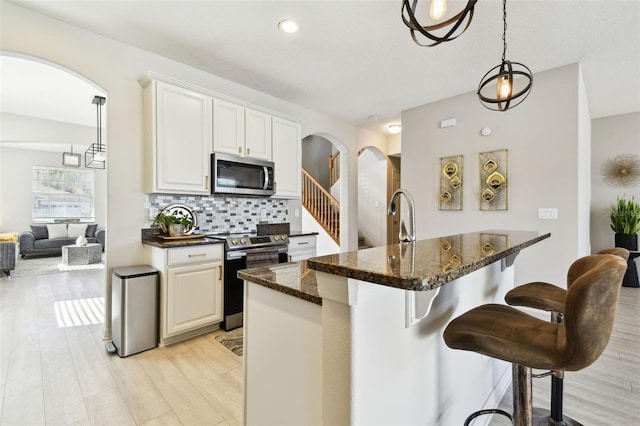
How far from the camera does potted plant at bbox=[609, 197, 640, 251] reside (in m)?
4.46

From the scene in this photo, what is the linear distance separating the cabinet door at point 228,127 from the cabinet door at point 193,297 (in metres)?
1.27

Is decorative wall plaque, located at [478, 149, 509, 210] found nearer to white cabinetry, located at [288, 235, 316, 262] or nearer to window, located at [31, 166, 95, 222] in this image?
white cabinetry, located at [288, 235, 316, 262]

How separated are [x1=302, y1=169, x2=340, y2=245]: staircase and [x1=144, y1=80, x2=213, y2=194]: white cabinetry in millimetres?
3135

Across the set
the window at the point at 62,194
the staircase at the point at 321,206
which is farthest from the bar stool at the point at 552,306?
the window at the point at 62,194

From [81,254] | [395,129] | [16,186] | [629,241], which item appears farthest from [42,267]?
[629,241]

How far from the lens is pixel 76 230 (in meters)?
7.58

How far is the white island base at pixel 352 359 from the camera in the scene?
882mm

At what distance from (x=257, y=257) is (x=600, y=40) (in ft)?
12.5

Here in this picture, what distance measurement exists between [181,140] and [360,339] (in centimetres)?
274

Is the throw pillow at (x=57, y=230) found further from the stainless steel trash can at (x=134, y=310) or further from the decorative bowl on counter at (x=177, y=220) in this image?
the stainless steel trash can at (x=134, y=310)

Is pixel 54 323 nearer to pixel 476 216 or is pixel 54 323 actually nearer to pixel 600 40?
pixel 476 216

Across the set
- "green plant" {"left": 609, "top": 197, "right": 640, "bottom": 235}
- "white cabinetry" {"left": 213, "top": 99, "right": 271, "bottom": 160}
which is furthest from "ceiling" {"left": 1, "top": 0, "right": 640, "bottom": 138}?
"green plant" {"left": 609, "top": 197, "right": 640, "bottom": 235}

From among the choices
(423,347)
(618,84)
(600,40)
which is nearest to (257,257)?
(423,347)

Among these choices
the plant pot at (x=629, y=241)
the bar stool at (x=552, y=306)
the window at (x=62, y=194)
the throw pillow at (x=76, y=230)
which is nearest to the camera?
the bar stool at (x=552, y=306)
